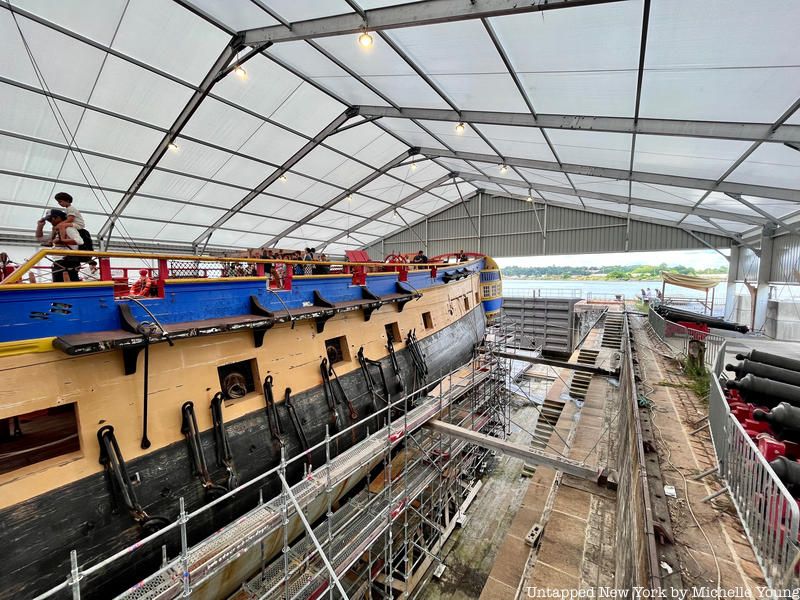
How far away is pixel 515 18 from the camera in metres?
5.54

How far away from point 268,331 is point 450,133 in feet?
36.0

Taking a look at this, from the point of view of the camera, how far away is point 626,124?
7152mm

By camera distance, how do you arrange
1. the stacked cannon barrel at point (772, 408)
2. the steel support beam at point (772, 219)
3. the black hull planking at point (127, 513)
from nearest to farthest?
the black hull planking at point (127, 513), the stacked cannon barrel at point (772, 408), the steel support beam at point (772, 219)

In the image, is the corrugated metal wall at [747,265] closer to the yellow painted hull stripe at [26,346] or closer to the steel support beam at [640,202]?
the steel support beam at [640,202]

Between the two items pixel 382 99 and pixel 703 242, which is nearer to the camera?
pixel 382 99

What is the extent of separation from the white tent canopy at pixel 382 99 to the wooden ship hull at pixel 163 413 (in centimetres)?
588

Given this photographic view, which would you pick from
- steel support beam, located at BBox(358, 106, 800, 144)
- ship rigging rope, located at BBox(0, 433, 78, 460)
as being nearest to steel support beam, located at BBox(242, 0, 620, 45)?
steel support beam, located at BBox(358, 106, 800, 144)

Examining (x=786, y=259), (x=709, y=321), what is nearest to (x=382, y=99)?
(x=786, y=259)

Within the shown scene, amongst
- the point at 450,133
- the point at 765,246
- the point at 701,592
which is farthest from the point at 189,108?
the point at 765,246

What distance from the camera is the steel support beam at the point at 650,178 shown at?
25.2 ft

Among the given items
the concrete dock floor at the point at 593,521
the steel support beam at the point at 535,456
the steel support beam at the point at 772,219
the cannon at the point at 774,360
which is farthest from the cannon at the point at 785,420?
the steel support beam at the point at 772,219

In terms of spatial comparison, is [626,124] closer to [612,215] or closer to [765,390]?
[765,390]

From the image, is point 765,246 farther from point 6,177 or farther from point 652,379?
point 6,177

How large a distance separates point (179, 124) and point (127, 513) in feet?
38.8
